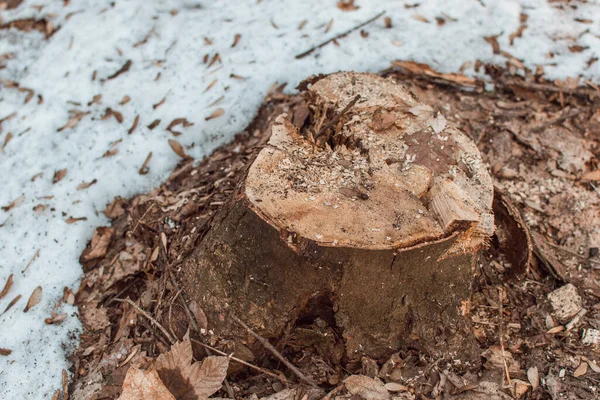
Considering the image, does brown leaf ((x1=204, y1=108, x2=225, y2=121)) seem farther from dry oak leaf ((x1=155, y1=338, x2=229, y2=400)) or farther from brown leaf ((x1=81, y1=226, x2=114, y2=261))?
dry oak leaf ((x1=155, y1=338, x2=229, y2=400))

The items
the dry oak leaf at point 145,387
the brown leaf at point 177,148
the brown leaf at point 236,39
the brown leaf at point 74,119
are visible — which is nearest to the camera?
the dry oak leaf at point 145,387

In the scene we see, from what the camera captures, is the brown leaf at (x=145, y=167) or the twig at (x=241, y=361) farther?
the brown leaf at (x=145, y=167)

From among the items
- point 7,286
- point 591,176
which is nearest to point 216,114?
point 7,286

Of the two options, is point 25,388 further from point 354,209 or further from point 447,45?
point 447,45

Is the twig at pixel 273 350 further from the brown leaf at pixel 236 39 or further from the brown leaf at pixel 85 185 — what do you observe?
the brown leaf at pixel 236 39

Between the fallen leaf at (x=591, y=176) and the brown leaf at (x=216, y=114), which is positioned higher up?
the brown leaf at (x=216, y=114)

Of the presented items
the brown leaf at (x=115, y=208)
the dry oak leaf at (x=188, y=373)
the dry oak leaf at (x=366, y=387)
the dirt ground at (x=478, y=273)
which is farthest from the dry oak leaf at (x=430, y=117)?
the brown leaf at (x=115, y=208)

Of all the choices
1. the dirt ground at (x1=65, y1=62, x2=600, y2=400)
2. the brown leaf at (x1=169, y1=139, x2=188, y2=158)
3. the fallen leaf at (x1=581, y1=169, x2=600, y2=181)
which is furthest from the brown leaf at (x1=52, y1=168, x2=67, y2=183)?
the fallen leaf at (x1=581, y1=169, x2=600, y2=181)
